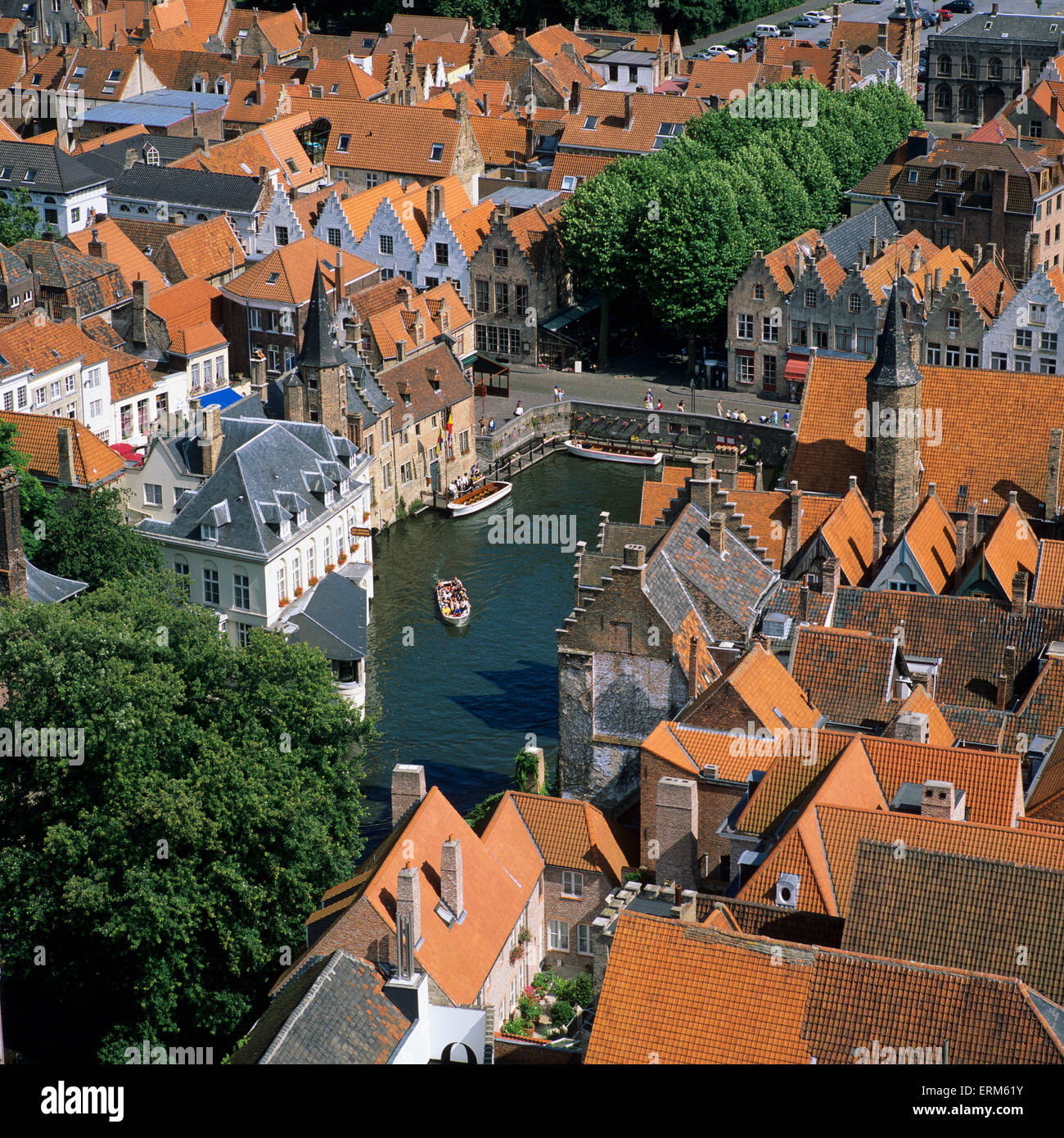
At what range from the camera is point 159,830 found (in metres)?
58.3

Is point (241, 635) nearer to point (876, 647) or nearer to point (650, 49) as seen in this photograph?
point (876, 647)

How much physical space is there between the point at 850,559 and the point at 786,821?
78.7 feet

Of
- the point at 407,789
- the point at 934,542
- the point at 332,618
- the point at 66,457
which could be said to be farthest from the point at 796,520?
the point at 66,457

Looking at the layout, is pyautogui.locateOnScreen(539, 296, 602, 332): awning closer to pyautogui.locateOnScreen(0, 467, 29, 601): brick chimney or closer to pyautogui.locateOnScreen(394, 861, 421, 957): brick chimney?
pyautogui.locateOnScreen(0, 467, 29, 601): brick chimney

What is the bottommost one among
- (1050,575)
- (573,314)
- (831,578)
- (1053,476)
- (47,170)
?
(1050,575)

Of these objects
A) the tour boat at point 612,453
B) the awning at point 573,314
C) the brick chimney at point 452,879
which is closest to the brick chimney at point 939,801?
the brick chimney at point 452,879

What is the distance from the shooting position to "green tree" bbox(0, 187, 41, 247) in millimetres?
121188

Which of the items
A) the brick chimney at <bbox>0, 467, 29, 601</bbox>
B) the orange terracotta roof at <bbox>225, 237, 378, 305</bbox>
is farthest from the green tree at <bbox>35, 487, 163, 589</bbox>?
the orange terracotta roof at <bbox>225, 237, 378, 305</bbox>

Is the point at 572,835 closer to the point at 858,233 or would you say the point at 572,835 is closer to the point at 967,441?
the point at 967,441

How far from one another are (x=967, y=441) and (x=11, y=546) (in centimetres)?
4092

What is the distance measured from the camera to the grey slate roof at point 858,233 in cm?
12369

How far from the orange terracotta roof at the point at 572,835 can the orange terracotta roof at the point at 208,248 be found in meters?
67.7

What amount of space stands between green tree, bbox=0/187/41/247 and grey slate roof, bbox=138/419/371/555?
3613 cm

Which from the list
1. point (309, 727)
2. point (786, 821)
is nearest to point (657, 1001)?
point (786, 821)
